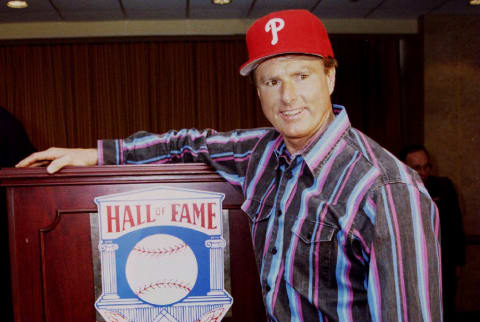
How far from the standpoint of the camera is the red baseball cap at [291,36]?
3.06 ft

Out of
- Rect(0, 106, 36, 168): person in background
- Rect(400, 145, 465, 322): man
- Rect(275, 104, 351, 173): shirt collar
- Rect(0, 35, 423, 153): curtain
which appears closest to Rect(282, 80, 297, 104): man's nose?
Rect(275, 104, 351, 173): shirt collar

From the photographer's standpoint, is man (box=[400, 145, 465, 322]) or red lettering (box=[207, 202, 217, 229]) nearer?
red lettering (box=[207, 202, 217, 229])

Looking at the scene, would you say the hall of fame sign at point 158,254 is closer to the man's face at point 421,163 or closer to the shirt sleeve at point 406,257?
the shirt sleeve at point 406,257

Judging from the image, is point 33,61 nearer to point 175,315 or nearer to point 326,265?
point 175,315

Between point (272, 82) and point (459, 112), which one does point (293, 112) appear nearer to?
point (272, 82)

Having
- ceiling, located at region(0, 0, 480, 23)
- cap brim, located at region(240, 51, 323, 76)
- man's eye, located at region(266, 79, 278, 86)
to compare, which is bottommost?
man's eye, located at region(266, 79, 278, 86)

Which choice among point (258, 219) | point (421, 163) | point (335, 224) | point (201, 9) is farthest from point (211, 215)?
point (201, 9)

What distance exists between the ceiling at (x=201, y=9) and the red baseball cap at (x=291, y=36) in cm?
302

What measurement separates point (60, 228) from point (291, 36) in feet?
2.79

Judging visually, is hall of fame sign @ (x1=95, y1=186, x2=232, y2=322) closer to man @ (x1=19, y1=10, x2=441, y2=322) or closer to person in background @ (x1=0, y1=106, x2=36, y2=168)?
man @ (x1=19, y1=10, x2=441, y2=322)

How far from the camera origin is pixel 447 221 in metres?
2.92

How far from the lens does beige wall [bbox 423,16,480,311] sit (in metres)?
4.15

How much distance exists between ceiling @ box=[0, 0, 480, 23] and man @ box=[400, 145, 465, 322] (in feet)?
5.94

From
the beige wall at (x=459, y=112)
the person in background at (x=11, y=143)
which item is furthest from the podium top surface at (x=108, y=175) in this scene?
the beige wall at (x=459, y=112)
